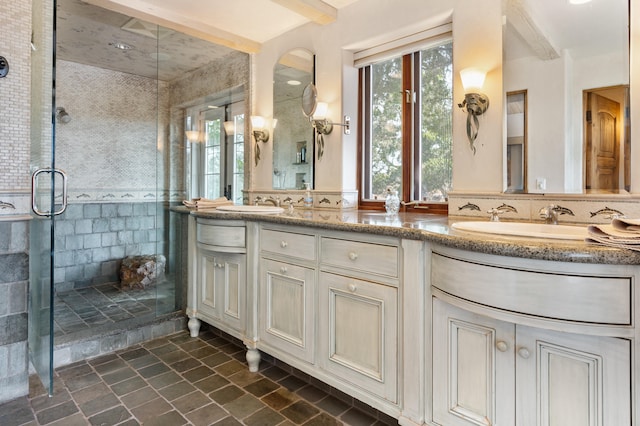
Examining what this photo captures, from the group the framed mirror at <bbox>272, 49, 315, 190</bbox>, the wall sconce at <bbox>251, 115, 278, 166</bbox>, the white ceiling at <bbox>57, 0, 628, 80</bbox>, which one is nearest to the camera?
the white ceiling at <bbox>57, 0, 628, 80</bbox>

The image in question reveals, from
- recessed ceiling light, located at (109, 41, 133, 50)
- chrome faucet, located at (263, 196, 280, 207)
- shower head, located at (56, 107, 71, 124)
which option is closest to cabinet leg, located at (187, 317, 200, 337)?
chrome faucet, located at (263, 196, 280, 207)

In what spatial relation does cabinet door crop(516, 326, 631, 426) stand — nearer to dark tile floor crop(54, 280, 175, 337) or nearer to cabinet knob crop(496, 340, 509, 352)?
cabinet knob crop(496, 340, 509, 352)

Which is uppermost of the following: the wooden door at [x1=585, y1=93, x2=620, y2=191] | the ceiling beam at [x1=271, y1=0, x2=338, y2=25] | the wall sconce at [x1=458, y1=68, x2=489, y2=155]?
the ceiling beam at [x1=271, y1=0, x2=338, y2=25]

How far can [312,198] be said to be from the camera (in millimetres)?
2764

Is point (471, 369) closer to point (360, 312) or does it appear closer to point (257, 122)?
point (360, 312)

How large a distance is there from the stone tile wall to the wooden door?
8.88ft

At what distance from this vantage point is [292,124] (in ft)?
9.78

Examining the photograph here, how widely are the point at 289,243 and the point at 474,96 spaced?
1.22m

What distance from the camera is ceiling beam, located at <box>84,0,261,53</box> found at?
2.59 meters

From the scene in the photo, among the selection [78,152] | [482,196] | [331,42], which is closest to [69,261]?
[78,152]

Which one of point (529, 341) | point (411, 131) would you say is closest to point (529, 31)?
point (411, 131)

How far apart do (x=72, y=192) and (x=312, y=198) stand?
2479mm

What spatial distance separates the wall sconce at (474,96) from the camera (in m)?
1.89

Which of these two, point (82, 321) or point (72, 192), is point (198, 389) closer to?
point (82, 321)
